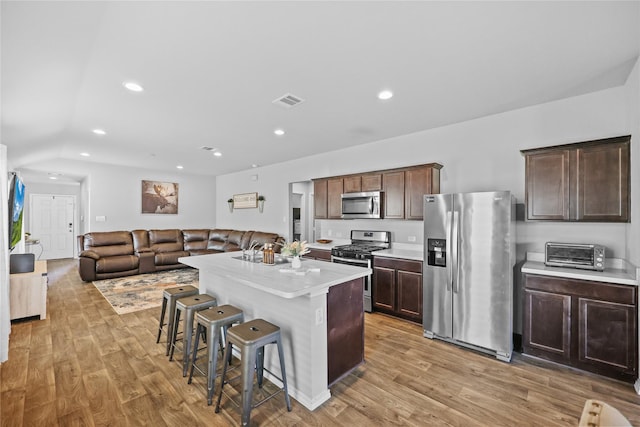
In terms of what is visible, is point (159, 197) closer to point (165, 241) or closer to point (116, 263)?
point (165, 241)

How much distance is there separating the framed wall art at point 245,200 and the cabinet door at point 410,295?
4564mm

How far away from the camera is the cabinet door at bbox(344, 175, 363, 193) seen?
468 centimetres

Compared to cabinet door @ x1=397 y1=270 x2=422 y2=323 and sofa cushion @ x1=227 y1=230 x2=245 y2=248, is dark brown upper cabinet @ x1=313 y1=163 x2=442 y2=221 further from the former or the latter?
sofa cushion @ x1=227 y1=230 x2=245 y2=248

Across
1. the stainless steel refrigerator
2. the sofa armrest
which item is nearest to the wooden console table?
the sofa armrest

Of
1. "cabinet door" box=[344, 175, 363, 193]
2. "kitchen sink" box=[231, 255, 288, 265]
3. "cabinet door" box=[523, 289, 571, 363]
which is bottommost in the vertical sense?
"cabinet door" box=[523, 289, 571, 363]

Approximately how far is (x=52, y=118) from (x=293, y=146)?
126 inches

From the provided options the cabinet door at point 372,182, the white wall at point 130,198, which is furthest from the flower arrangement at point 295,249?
the white wall at point 130,198

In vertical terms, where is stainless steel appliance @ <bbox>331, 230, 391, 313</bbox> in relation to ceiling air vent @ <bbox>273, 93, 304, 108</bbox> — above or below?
below

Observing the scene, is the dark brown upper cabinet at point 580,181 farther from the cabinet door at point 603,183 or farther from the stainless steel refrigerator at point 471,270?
the stainless steel refrigerator at point 471,270

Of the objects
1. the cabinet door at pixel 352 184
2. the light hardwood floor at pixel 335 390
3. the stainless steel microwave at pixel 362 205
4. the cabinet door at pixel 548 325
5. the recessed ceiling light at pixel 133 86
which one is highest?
the recessed ceiling light at pixel 133 86

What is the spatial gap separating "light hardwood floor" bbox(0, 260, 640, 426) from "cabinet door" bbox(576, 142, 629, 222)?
145 cm

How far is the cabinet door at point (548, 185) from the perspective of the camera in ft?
9.21

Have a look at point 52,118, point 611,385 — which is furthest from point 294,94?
point 611,385

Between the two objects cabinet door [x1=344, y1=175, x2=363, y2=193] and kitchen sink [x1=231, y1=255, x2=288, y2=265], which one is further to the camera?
cabinet door [x1=344, y1=175, x2=363, y2=193]
